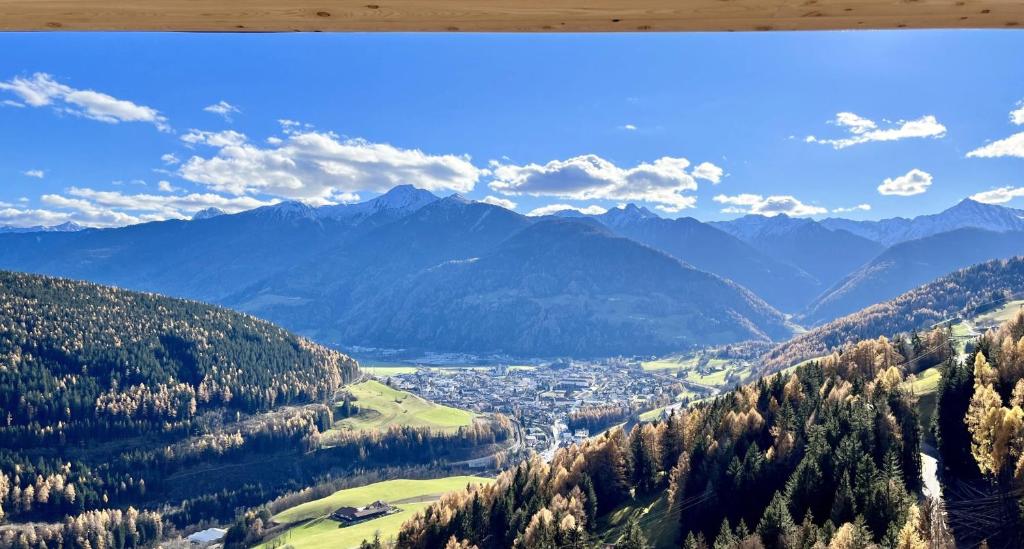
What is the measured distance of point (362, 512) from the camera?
146m

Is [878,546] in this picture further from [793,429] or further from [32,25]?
[32,25]

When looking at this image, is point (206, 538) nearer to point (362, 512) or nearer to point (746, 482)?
point (362, 512)

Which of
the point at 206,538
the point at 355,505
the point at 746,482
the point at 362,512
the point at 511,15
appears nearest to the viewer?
the point at 511,15

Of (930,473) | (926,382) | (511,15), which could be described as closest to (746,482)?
(930,473)

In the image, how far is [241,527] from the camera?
472 ft

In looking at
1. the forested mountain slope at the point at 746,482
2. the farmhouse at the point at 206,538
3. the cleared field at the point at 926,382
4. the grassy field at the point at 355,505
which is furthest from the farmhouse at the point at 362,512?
the cleared field at the point at 926,382

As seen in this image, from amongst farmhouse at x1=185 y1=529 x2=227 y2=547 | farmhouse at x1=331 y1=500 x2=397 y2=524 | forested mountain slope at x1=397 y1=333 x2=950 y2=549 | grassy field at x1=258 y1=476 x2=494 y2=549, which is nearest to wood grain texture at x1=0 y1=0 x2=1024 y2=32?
forested mountain slope at x1=397 y1=333 x2=950 y2=549

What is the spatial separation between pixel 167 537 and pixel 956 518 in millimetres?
174694

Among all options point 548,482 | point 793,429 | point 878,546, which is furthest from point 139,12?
point 548,482

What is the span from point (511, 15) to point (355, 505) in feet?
549

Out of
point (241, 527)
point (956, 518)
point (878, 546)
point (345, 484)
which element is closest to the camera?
point (878, 546)

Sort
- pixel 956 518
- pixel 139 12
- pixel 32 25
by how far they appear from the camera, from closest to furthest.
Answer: pixel 139 12 → pixel 32 25 → pixel 956 518

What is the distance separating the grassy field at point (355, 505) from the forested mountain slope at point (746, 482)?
156 ft

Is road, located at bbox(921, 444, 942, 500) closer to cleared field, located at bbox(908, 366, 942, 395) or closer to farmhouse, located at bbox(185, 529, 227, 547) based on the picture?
cleared field, located at bbox(908, 366, 942, 395)
